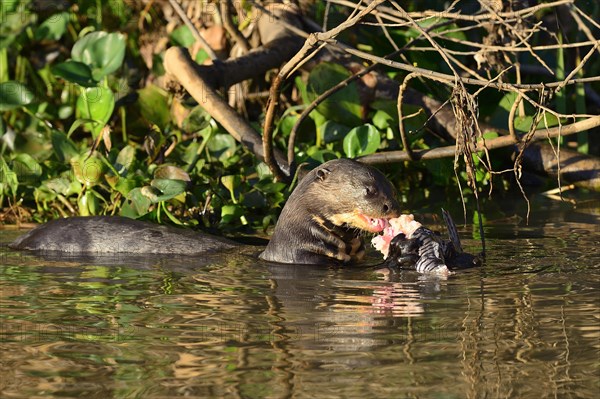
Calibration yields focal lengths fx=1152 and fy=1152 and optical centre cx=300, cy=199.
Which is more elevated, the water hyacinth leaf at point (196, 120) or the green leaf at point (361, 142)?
the water hyacinth leaf at point (196, 120)

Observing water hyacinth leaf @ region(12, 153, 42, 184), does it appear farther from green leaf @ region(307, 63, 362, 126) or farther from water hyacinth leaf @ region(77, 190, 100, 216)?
green leaf @ region(307, 63, 362, 126)

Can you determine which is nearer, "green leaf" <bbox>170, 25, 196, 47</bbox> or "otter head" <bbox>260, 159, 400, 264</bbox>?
→ "otter head" <bbox>260, 159, 400, 264</bbox>

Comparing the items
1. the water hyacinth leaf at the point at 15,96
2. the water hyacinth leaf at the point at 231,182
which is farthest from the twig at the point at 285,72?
the water hyacinth leaf at the point at 15,96

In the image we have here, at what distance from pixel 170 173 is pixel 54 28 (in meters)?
2.12

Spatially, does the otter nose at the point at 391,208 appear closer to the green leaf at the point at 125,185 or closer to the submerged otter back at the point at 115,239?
the submerged otter back at the point at 115,239

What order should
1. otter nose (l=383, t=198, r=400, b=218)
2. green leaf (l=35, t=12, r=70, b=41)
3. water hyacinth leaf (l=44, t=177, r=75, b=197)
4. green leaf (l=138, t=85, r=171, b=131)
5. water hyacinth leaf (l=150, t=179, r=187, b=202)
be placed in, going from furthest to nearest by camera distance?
green leaf (l=35, t=12, r=70, b=41)
green leaf (l=138, t=85, r=171, b=131)
water hyacinth leaf (l=44, t=177, r=75, b=197)
water hyacinth leaf (l=150, t=179, r=187, b=202)
otter nose (l=383, t=198, r=400, b=218)

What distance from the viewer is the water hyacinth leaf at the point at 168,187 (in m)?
5.12

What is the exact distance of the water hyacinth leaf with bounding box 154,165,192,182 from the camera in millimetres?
5379

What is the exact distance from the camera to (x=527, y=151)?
6.14 metres

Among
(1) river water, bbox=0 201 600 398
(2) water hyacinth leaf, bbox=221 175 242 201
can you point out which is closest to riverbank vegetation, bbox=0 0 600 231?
(2) water hyacinth leaf, bbox=221 175 242 201

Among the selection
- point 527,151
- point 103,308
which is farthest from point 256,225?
point 103,308

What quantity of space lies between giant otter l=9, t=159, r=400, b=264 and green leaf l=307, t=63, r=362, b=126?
55.2 inches

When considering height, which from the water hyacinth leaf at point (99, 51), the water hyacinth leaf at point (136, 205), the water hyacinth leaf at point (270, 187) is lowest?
the water hyacinth leaf at point (136, 205)

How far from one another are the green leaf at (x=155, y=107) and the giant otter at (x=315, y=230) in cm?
159
